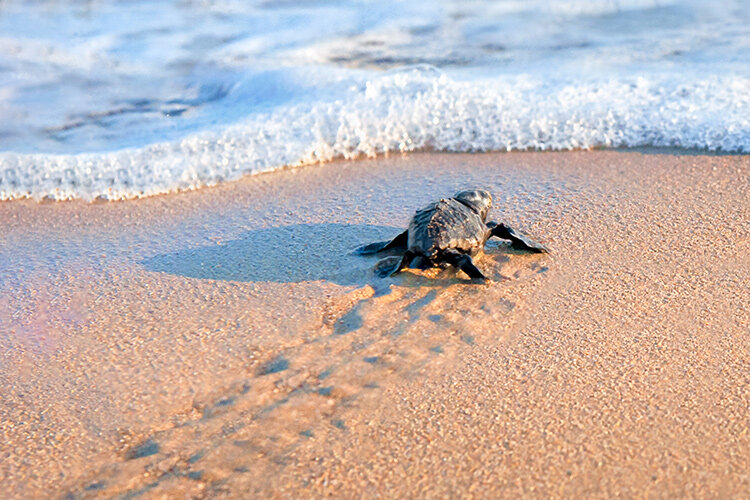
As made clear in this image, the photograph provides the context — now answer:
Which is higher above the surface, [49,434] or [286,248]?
[286,248]

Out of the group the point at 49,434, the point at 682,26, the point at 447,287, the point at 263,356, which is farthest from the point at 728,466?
the point at 682,26

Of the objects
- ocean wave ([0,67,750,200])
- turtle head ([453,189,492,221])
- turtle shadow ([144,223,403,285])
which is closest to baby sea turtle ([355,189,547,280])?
turtle head ([453,189,492,221])

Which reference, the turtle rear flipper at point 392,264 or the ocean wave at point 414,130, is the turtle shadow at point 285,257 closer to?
the turtle rear flipper at point 392,264

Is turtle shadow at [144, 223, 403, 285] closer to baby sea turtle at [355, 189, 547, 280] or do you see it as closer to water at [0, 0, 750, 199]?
baby sea turtle at [355, 189, 547, 280]

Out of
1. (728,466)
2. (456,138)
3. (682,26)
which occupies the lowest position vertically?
(728,466)

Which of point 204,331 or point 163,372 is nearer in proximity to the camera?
point 163,372

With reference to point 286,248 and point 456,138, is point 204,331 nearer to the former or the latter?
point 286,248
